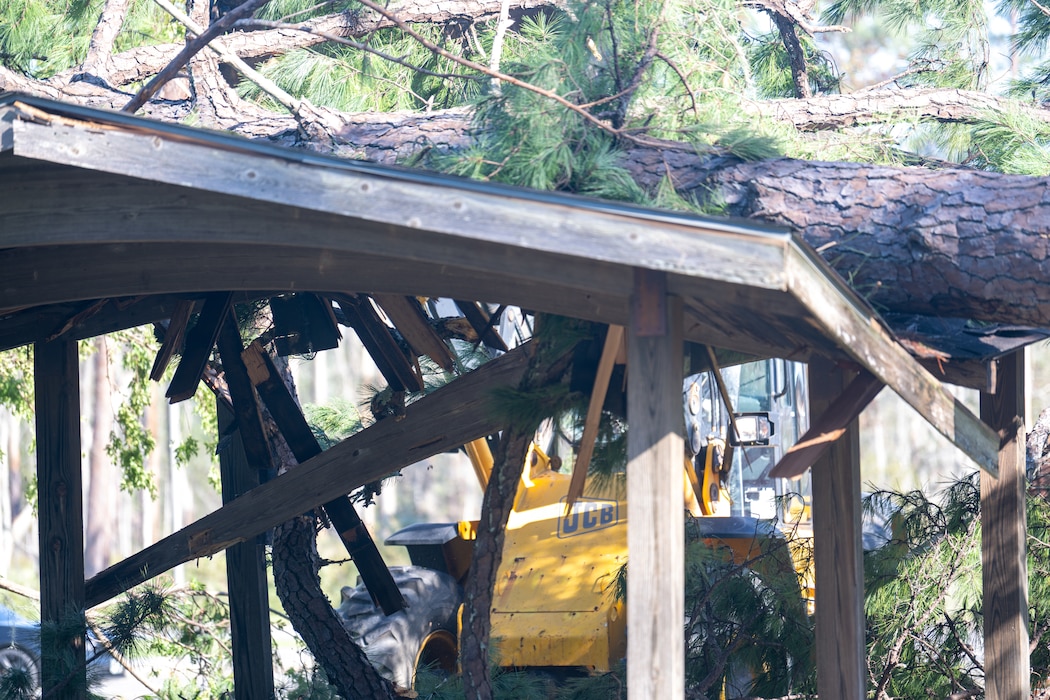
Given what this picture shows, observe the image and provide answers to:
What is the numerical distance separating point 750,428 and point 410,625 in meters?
2.49

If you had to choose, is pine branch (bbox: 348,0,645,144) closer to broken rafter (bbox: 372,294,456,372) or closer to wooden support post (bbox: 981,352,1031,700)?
broken rafter (bbox: 372,294,456,372)

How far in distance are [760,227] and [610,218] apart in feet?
1.15

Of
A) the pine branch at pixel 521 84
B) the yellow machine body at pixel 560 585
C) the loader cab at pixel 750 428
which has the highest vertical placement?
the pine branch at pixel 521 84

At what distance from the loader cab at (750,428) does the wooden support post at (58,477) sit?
134 inches

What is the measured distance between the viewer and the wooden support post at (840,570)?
13.5 feet

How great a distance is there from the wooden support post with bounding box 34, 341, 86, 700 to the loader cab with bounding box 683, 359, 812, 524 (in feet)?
11.2

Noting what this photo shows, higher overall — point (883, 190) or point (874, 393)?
point (883, 190)

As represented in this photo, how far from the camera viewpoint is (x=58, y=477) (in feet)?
17.2

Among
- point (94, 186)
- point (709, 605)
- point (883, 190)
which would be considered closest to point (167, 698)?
point (709, 605)

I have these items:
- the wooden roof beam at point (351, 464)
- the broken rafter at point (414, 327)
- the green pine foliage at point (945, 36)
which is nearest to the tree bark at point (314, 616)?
the wooden roof beam at point (351, 464)

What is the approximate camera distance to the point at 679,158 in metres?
4.16

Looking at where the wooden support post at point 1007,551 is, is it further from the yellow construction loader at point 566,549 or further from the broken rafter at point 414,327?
the broken rafter at point 414,327

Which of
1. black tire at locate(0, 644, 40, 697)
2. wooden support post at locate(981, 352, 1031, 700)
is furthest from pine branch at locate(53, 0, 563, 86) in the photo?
wooden support post at locate(981, 352, 1031, 700)

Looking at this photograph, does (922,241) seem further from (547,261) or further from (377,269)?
(377,269)
